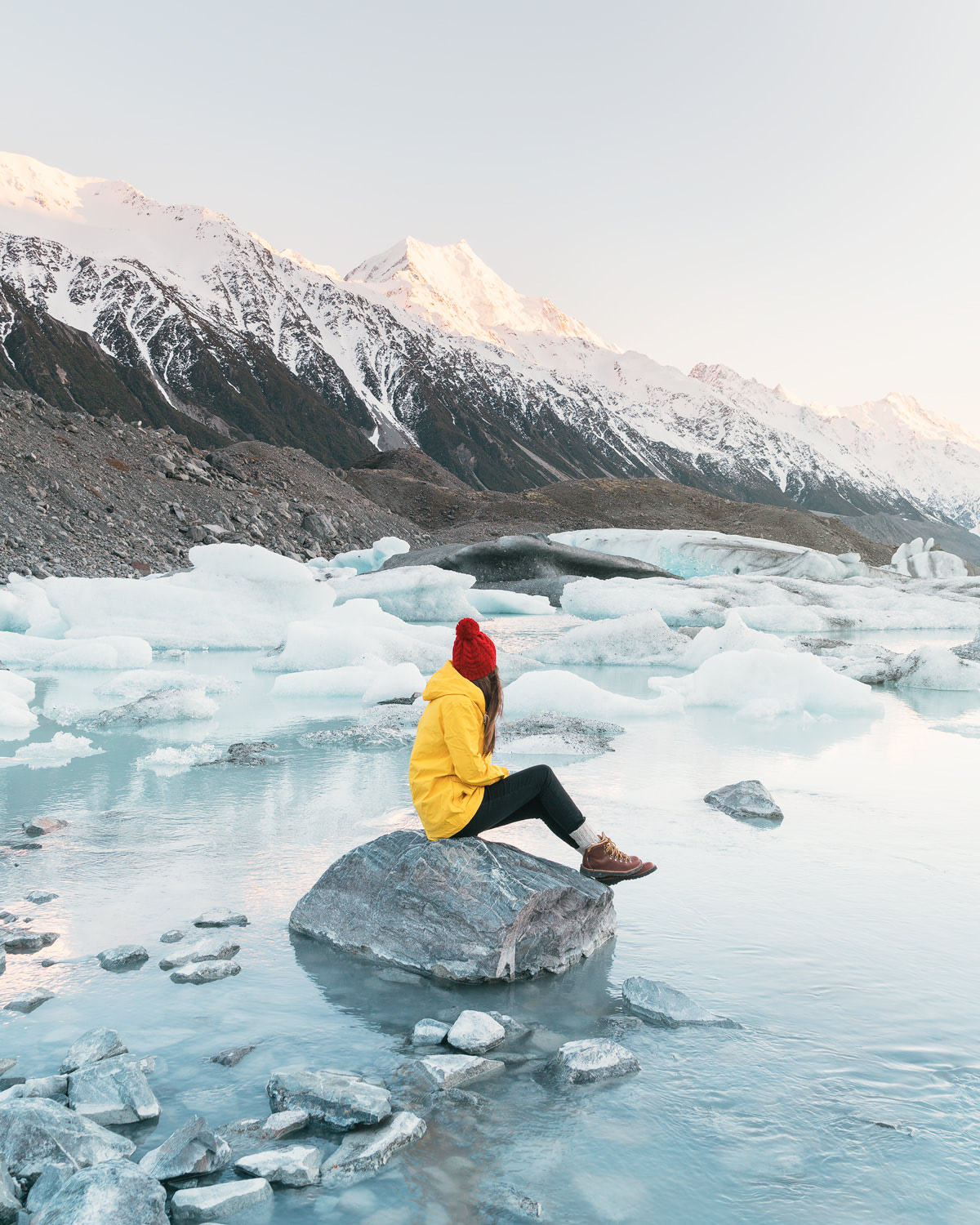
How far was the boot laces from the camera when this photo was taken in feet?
11.5

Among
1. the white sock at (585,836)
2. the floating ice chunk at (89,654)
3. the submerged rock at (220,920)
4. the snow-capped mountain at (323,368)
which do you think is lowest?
the floating ice chunk at (89,654)

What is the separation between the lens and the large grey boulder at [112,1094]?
2150 mm

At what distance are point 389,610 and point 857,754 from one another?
11715 millimetres

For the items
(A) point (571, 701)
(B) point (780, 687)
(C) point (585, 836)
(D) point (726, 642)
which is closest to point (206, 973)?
(C) point (585, 836)

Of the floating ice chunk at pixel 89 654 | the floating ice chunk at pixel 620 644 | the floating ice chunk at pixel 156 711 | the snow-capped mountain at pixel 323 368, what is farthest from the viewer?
the snow-capped mountain at pixel 323 368

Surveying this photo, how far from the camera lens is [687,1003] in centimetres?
273

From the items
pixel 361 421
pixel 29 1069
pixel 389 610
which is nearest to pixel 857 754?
pixel 29 1069

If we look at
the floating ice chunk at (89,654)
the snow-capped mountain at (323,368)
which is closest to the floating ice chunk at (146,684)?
the floating ice chunk at (89,654)

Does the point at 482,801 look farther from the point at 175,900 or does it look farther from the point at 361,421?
the point at 361,421

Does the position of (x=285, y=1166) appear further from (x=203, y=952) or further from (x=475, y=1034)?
(x=203, y=952)

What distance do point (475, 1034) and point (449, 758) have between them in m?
0.99

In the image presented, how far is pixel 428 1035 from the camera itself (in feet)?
8.38

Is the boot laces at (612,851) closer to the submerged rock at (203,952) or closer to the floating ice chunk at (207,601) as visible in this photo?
the submerged rock at (203,952)

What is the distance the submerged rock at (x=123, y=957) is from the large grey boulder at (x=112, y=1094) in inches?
28.1
